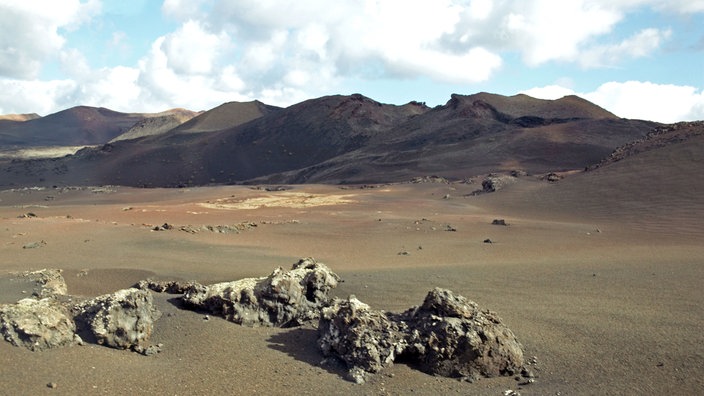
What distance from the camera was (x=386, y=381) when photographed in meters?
4.91

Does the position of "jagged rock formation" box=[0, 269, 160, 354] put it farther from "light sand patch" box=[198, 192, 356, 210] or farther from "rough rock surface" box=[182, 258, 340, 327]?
"light sand patch" box=[198, 192, 356, 210]

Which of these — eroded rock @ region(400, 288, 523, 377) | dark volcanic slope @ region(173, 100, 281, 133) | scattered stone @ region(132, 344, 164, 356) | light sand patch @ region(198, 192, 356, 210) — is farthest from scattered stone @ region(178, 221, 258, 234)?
dark volcanic slope @ region(173, 100, 281, 133)

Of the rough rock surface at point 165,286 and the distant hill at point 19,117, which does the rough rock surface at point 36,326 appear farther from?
the distant hill at point 19,117

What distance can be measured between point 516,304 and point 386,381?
311 centimetres

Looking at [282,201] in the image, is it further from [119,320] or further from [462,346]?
[462,346]

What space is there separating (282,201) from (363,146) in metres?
31.0

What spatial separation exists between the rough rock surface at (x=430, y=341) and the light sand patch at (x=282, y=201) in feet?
58.9

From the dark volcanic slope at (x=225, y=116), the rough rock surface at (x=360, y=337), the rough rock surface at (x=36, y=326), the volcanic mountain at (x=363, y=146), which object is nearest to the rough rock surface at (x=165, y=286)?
the rough rock surface at (x=36, y=326)

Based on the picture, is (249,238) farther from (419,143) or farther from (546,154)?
(419,143)

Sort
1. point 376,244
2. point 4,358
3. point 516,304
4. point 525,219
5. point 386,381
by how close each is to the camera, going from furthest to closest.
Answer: point 525,219, point 376,244, point 516,304, point 386,381, point 4,358

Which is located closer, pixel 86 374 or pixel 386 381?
pixel 86 374

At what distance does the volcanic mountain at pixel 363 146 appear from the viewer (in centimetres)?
4150

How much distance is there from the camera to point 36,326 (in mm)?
4824

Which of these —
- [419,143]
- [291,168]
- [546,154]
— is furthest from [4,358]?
[291,168]
